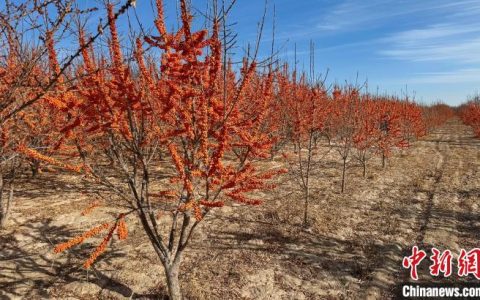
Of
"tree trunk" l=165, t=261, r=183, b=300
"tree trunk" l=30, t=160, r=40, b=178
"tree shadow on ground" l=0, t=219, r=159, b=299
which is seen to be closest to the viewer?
"tree trunk" l=165, t=261, r=183, b=300

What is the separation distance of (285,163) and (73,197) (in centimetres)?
923

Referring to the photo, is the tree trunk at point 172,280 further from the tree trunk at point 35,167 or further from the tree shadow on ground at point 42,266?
the tree trunk at point 35,167

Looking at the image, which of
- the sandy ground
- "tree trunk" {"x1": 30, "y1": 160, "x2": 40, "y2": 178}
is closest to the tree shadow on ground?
the sandy ground

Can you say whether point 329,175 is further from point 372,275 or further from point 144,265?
point 144,265

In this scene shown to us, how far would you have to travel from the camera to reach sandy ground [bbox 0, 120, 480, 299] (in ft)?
18.1

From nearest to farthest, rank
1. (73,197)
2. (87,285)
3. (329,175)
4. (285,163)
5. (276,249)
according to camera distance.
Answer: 1. (87,285)
2. (276,249)
3. (73,197)
4. (329,175)
5. (285,163)

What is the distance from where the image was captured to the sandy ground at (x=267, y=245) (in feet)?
18.1

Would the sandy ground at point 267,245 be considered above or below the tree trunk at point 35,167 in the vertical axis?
below

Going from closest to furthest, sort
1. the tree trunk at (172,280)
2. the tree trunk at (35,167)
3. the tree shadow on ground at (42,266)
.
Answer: the tree trunk at (172,280) → the tree shadow on ground at (42,266) → the tree trunk at (35,167)

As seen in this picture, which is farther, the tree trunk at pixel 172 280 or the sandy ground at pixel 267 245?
the sandy ground at pixel 267 245

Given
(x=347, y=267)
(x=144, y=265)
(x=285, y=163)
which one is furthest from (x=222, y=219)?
(x=285, y=163)

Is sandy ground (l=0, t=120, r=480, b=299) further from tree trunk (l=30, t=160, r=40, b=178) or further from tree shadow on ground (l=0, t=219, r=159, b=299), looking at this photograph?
tree trunk (l=30, t=160, r=40, b=178)

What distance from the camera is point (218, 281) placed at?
5629 mm

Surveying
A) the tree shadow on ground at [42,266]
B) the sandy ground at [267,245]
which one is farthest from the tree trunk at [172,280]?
the tree shadow on ground at [42,266]
